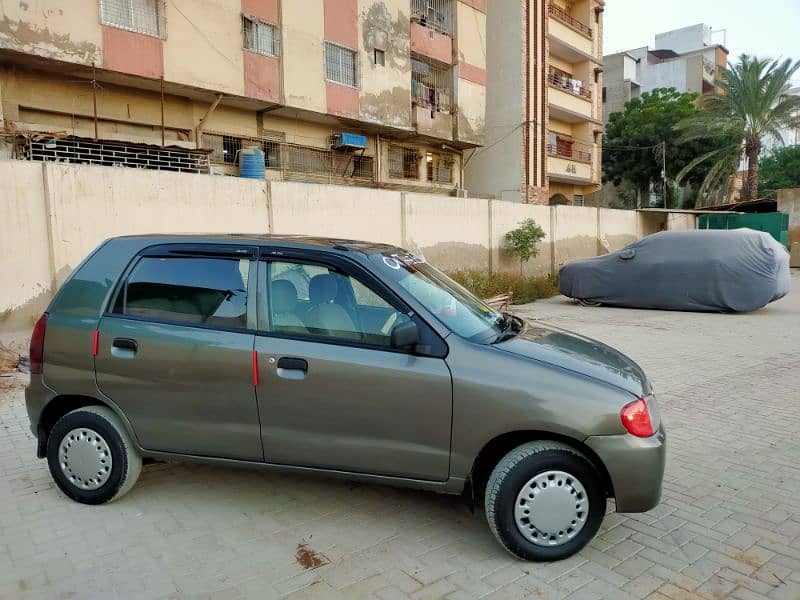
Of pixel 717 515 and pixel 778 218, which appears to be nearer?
pixel 717 515

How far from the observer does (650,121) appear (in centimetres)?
3656

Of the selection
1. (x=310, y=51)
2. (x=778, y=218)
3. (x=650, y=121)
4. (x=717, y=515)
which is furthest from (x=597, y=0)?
(x=717, y=515)

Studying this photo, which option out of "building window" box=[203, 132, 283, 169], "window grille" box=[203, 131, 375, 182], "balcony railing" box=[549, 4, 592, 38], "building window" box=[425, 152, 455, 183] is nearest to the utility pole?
"balcony railing" box=[549, 4, 592, 38]

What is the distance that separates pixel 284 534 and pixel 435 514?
0.91 m

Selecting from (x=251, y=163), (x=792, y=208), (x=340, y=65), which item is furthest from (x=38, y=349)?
(x=792, y=208)

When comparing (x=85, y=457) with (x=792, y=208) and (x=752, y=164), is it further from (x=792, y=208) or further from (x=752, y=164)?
(x=752, y=164)

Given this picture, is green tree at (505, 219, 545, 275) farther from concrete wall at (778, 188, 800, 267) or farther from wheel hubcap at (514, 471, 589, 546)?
concrete wall at (778, 188, 800, 267)

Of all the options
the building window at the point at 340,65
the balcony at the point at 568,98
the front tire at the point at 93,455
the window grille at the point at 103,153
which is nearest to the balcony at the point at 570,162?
the balcony at the point at 568,98

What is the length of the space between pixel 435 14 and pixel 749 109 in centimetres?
1663

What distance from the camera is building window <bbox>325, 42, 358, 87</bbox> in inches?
764

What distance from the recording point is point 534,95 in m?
27.9

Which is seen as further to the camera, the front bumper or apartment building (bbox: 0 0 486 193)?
apartment building (bbox: 0 0 486 193)

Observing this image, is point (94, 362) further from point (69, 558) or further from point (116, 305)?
point (69, 558)

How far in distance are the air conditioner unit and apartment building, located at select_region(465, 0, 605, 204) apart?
7.59 m
